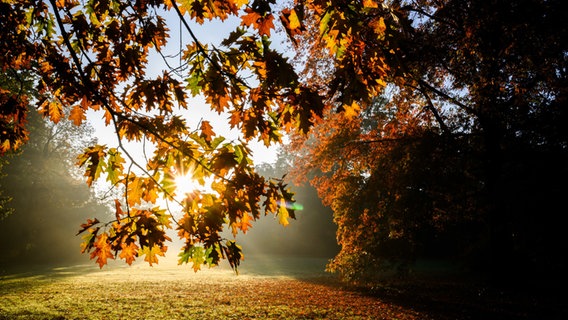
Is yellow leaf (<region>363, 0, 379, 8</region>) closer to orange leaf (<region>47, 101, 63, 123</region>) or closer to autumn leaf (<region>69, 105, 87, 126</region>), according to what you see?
autumn leaf (<region>69, 105, 87, 126</region>)

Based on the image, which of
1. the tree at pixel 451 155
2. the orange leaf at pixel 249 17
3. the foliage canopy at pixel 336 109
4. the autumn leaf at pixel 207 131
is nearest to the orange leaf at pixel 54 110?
the foliage canopy at pixel 336 109

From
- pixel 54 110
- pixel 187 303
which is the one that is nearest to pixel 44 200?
pixel 187 303

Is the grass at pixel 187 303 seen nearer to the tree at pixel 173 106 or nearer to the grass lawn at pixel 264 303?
the grass lawn at pixel 264 303

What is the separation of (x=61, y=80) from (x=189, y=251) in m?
2.81

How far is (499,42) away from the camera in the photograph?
7.10m

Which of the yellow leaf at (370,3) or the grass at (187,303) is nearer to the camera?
the yellow leaf at (370,3)

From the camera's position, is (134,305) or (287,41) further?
(287,41)

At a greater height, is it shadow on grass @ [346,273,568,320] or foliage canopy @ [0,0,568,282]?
foliage canopy @ [0,0,568,282]

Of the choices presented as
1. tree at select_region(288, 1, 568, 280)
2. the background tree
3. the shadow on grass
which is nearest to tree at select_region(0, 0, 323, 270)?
tree at select_region(288, 1, 568, 280)

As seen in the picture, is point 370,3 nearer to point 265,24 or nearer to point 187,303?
point 265,24

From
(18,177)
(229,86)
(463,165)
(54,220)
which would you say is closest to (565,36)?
(463,165)

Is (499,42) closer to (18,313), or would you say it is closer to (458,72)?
(458,72)

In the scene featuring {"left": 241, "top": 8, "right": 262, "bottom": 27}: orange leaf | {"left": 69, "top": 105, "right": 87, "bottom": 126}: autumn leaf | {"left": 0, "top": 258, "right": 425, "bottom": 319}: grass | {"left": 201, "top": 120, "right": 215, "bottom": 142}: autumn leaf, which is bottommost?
{"left": 0, "top": 258, "right": 425, "bottom": 319}: grass

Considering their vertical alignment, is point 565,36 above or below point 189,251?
above
